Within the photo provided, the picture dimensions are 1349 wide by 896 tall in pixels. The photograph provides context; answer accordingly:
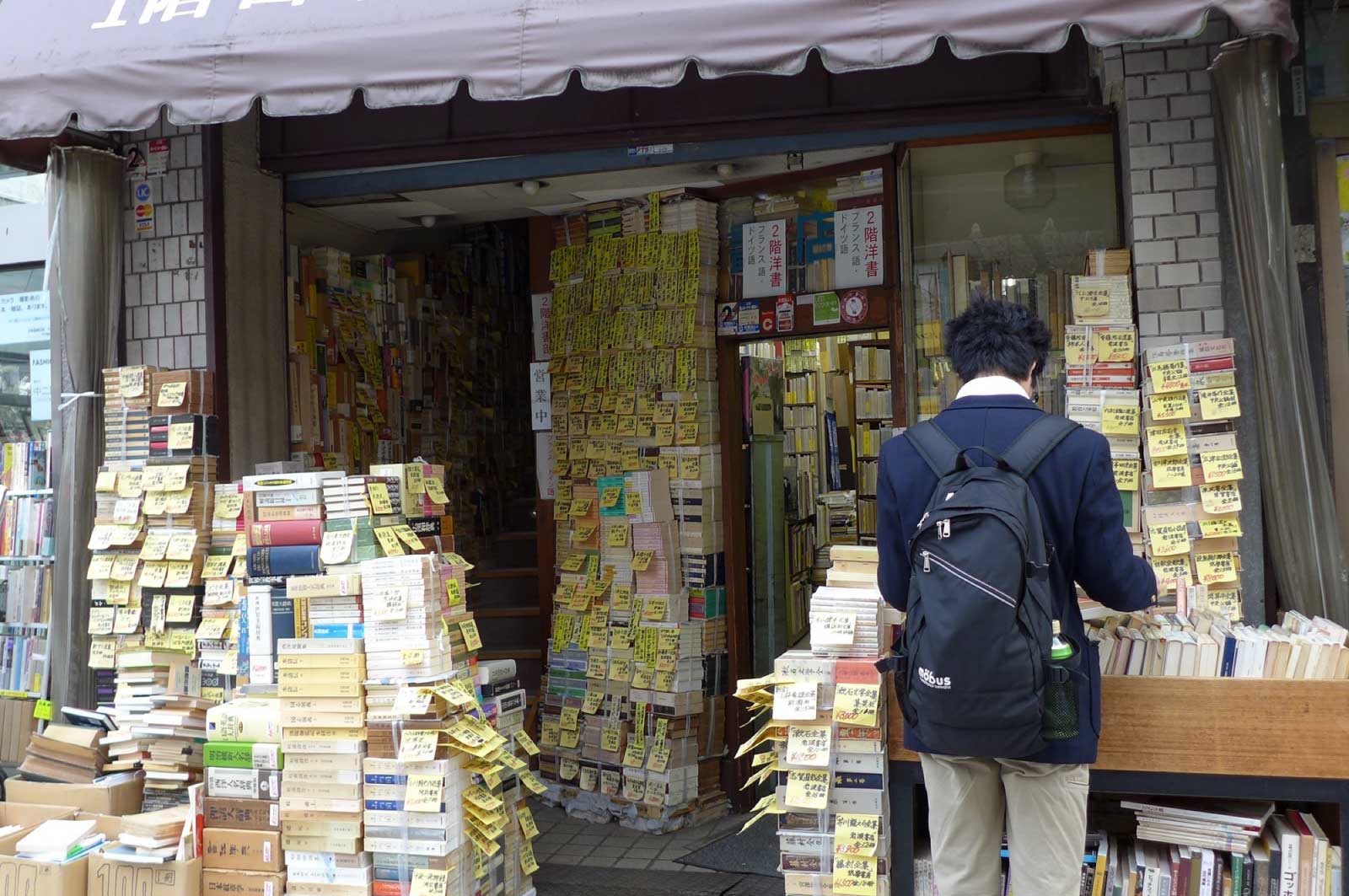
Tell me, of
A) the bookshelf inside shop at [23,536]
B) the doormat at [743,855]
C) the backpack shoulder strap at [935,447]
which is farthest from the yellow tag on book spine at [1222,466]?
the bookshelf inside shop at [23,536]

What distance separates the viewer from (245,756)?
15.6 ft

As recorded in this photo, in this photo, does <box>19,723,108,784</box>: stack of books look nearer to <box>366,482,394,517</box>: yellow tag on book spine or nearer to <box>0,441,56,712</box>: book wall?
<box>0,441,56,712</box>: book wall

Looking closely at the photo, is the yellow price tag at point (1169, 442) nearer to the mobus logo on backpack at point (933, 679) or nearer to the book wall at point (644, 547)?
the mobus logo on backpack at point (933, 679)

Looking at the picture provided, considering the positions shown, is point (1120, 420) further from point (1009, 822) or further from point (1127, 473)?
point (1009, 822)

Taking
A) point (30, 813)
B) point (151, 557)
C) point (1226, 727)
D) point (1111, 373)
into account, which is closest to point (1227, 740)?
point (1226, 727)

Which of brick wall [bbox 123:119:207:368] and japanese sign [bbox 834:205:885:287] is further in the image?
japanese sign [bbox 834:205:885:287]

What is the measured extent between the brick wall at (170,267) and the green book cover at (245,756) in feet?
7.44

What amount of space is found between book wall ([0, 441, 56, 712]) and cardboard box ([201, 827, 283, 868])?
7.36ft

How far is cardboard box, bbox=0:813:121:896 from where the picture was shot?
4605mm

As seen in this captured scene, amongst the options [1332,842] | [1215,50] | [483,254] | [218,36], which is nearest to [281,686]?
[218,36]

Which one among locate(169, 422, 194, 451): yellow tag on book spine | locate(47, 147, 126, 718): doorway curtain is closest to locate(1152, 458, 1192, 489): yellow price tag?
locate(169, 422, 194, 451): yellow tag on book spine

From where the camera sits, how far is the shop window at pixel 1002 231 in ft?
18.4

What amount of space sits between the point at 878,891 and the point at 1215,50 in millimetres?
3580

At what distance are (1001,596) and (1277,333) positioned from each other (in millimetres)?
2201
